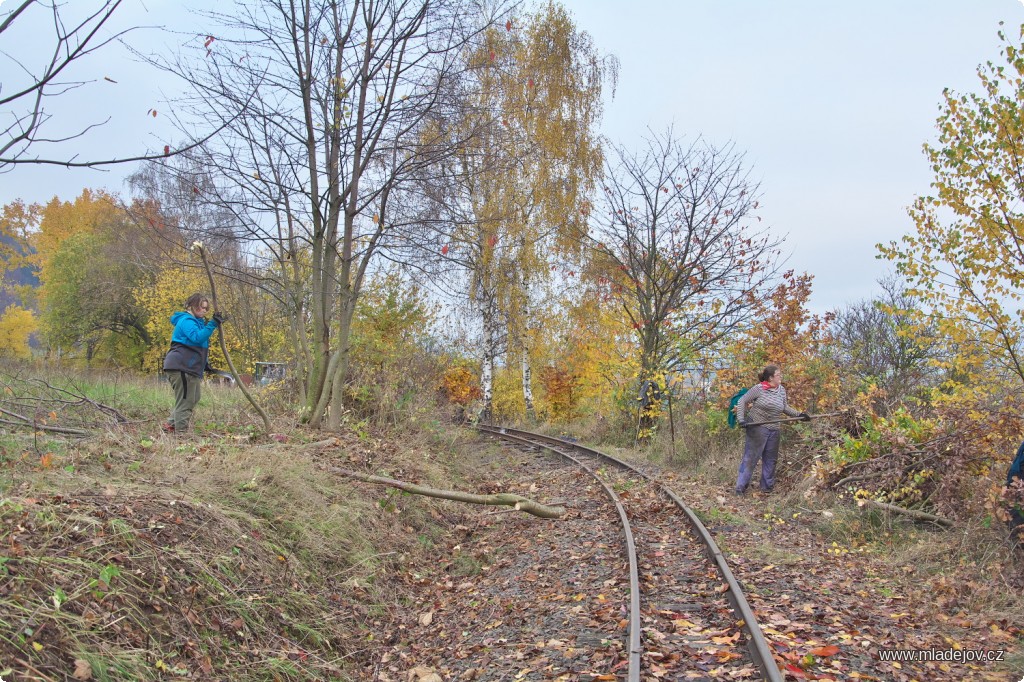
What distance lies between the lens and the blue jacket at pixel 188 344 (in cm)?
782

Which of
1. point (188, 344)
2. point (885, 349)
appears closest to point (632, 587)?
point (188, 344)

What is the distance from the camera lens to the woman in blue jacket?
7.86 meters

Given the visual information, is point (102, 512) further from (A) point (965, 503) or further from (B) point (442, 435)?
(B) point (442, 435)

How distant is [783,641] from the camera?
463 centimetres

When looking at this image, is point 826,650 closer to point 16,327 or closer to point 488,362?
point 488,362

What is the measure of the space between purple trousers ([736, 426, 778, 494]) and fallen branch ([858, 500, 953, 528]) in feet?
7.84

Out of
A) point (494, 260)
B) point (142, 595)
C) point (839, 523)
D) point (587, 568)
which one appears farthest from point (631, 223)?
point (142, 595)

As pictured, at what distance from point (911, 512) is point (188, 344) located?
8505mm

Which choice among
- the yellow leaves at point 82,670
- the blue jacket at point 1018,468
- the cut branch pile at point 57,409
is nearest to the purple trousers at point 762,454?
the blue jacket at point 1018,468

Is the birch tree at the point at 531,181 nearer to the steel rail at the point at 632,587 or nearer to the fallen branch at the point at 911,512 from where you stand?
the steel rail at the point at 632,587

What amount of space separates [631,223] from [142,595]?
48.3ft

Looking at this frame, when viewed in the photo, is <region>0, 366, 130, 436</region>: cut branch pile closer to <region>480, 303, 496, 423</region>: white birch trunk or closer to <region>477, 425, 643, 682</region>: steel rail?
<region>477, 425, 643, 682</region>: steel rail

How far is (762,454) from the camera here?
1045cm

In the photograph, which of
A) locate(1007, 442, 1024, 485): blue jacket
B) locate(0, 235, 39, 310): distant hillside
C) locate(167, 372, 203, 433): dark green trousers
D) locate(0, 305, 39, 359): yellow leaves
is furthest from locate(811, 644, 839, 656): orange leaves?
locate(0, 235, 39, 310): distant hillside
